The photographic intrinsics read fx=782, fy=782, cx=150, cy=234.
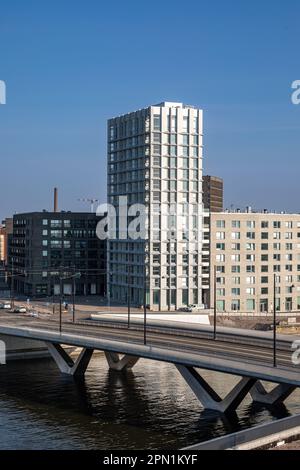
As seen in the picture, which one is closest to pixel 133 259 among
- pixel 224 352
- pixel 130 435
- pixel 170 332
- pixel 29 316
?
pixel 29 316

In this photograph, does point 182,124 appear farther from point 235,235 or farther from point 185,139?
point 235,235

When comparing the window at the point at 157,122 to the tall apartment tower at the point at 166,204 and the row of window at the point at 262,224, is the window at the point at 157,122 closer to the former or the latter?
the tall apartment tower at the point at 166,204

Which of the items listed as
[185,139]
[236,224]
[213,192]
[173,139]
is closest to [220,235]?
[236,224]

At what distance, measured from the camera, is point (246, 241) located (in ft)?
323

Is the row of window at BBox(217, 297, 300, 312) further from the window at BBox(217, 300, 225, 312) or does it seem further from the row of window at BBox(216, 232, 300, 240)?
the row of window at BBox(216, 232, 300, 240)

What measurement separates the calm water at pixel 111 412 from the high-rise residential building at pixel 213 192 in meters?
79.8

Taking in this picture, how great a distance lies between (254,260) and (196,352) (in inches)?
1979

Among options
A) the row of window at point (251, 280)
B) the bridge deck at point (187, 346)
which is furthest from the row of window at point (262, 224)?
the bridge deck at point (187, 346)

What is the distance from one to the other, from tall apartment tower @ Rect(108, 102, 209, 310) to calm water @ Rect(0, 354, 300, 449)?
101 feet

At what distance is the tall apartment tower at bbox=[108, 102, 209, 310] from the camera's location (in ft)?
310

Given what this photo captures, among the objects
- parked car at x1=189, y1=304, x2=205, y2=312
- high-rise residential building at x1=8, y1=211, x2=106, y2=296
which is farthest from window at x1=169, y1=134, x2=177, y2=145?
high-rise residential building at x1=8, y1=211, x2=106, y2=296

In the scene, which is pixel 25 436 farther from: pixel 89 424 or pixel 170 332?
pixel 170 332

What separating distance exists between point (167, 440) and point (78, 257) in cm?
7791

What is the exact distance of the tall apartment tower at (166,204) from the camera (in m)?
94.4
